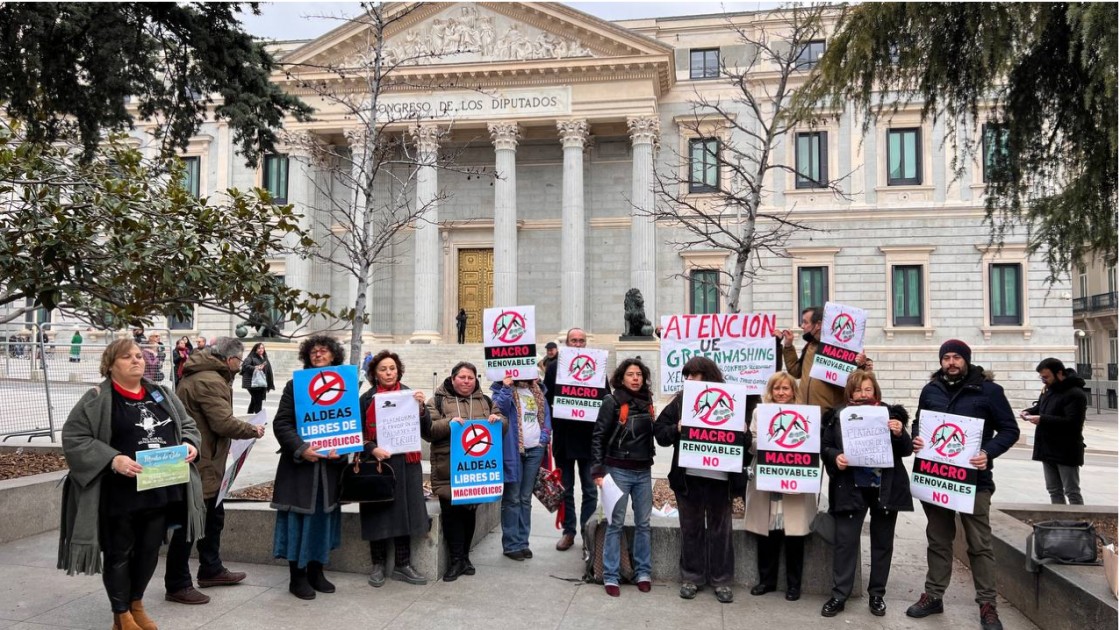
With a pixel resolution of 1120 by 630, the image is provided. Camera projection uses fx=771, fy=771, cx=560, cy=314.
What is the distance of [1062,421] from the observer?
809cm

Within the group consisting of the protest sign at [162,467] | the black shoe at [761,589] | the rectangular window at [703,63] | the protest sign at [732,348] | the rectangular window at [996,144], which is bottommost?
the black shoe at [761,589]

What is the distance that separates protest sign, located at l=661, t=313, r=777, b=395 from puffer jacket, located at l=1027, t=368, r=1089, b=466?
3114 millimetres

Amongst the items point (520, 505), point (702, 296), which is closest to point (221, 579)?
point (520, 505)

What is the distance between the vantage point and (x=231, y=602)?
19.2 feet

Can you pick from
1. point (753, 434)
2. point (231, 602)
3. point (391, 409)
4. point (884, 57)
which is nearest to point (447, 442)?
point (391, 409)

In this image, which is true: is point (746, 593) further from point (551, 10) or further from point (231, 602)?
point (551, 10)

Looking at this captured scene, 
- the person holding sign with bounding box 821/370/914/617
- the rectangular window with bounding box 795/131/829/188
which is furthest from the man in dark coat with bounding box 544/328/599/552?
the rectangular window with bounding box 795/131/829/188

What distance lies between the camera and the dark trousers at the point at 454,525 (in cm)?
662

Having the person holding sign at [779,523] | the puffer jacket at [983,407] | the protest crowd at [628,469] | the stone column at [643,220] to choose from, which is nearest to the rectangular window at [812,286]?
the stone column at [643,220]

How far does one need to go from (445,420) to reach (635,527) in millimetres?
1842

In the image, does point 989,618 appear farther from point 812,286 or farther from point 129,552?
point 812,286

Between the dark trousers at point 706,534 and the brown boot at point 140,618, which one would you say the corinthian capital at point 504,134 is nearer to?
the dark trousers at point 706,534

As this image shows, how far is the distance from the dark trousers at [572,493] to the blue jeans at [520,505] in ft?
1.38

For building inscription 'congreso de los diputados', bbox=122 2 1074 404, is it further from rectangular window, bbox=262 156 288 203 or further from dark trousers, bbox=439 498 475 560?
dark trousers, bbox=439 498 475 560
